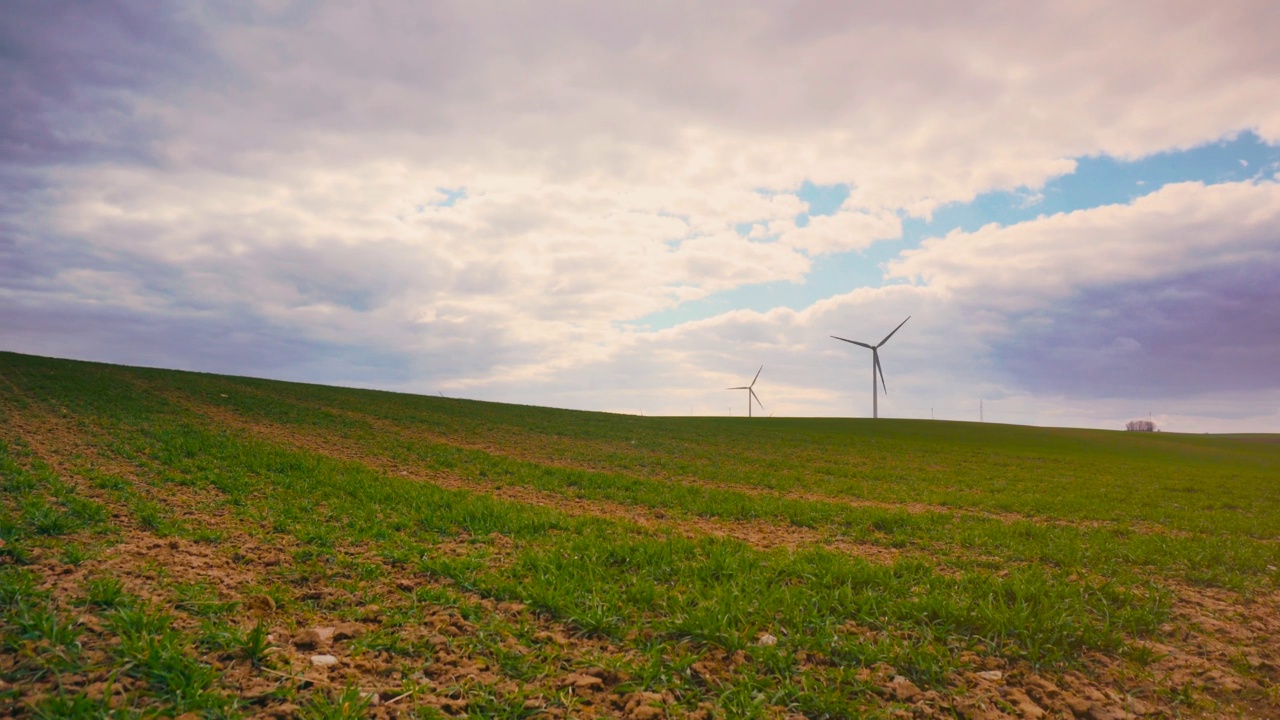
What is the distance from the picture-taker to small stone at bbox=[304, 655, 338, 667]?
586 centimetres

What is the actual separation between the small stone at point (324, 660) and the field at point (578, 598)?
25mm

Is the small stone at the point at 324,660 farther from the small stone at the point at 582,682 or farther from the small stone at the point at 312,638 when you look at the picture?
the small stone at the point at 582,682

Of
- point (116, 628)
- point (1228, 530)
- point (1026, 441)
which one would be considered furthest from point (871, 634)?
point (1026, 441)

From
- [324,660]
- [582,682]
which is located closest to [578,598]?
[582,682]

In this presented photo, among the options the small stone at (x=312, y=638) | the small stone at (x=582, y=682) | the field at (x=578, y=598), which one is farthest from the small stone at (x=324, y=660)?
the small stone at (x=582, y=682)

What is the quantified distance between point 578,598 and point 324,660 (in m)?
2.81

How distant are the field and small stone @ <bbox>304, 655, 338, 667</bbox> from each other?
0.02 meters

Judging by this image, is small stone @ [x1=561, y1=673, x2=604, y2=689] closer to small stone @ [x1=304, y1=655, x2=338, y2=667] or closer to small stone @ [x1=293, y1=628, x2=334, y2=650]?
small stone @ [x1=304, y1=655, x2=338, y2=667]

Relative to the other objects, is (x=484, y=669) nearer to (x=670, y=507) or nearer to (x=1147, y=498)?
(x=670, y=507)

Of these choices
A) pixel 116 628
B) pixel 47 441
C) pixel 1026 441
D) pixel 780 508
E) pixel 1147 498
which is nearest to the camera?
pixel 116 628

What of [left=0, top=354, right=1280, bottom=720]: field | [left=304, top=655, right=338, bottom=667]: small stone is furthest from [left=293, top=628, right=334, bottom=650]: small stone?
[left=304, top=655, right=338, bottom=667]: small stone

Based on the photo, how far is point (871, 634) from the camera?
23.5ft

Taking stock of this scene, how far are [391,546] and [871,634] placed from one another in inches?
273

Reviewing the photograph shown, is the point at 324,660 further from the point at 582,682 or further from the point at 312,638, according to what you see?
the point at 582,682
